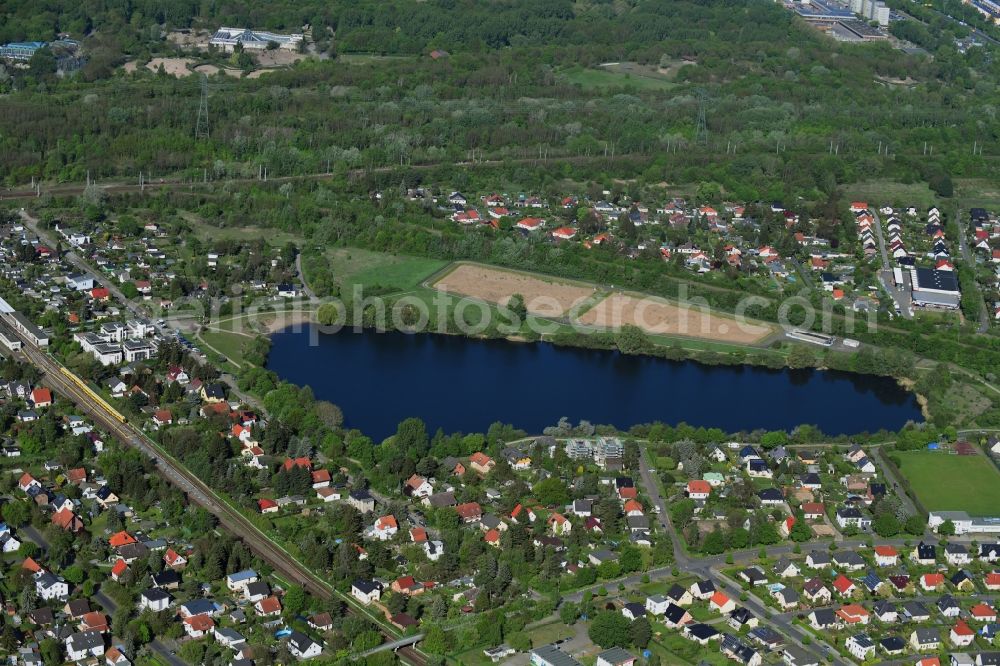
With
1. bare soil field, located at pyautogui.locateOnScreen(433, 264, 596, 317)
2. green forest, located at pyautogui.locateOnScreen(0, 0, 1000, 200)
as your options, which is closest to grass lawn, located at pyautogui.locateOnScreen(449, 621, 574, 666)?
bare soil field, located at pyautogui.locateOnScreen(433, 264, 596, 317)

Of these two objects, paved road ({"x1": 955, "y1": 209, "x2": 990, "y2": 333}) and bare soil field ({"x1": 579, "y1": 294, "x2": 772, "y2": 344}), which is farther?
paved road ({"x1": 955, "y1": 209, "x2": 990, "y2": 333})

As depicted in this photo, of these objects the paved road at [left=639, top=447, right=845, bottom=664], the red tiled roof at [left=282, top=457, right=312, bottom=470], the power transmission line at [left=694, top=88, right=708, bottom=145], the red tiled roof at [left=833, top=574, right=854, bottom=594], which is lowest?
the red tiled roof at [left=282, top=457, right=312, bottom=470]

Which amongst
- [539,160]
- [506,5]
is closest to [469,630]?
[539,160]

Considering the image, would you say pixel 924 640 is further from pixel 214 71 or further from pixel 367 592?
pixel 214 71

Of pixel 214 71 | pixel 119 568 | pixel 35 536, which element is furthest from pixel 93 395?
pixel 214 71

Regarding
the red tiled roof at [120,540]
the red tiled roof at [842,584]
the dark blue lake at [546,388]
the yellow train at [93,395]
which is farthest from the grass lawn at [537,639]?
the yellow train at [93,395]

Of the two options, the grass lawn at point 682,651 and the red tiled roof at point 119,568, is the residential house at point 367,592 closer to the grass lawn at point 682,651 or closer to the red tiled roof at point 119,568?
the red tiled roof at point 119,568

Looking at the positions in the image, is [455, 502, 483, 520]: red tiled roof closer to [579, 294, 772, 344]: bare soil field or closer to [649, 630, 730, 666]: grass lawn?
[649, 630, 730, 666]: grass lawn
